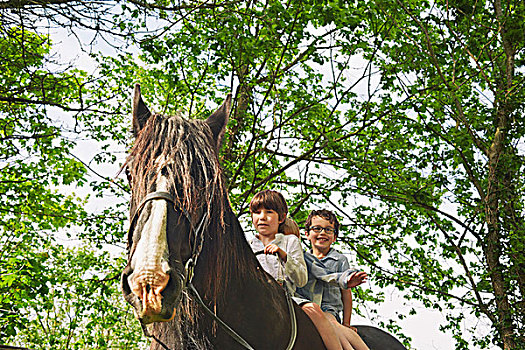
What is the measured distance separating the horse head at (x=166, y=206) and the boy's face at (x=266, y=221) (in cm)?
98

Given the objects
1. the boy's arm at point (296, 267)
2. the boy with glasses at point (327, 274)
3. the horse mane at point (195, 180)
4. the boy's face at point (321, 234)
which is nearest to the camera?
the horse mane at point (195, 180)

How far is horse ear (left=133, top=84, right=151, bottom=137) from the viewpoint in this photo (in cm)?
291

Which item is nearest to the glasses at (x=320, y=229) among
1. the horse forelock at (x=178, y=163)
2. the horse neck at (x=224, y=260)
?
the horse neck at (x=224, y=260)

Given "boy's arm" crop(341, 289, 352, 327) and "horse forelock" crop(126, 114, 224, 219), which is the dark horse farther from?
"boy's arm" crop(341, 289, 352, 327)

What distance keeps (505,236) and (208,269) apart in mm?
8402

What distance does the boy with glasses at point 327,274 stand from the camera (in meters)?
3.64

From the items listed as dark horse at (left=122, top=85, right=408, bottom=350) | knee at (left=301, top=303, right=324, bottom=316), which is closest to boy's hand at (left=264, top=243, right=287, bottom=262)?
dark horse at (left=122, top=85, right=408, bottom=350)

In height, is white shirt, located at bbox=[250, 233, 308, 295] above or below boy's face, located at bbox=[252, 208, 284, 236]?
below

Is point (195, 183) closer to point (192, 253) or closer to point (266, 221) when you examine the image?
point (192, 253)

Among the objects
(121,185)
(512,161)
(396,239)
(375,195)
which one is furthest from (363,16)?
(121,185)

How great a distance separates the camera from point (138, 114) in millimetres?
2959

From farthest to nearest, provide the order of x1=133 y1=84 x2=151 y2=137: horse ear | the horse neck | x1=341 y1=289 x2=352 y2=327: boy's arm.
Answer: x1=341 y1=289 x2=352 y2=327: boy's arm → x1=133 y1=84 x2=151 y2=137: horse ear → the horse neck

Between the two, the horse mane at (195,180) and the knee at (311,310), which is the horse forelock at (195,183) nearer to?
the horse mane at (195,180)

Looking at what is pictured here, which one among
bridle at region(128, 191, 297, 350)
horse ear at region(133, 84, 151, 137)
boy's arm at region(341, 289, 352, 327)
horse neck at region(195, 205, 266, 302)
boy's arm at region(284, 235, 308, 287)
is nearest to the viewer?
bridle at region(128, 191, 297, 350)
